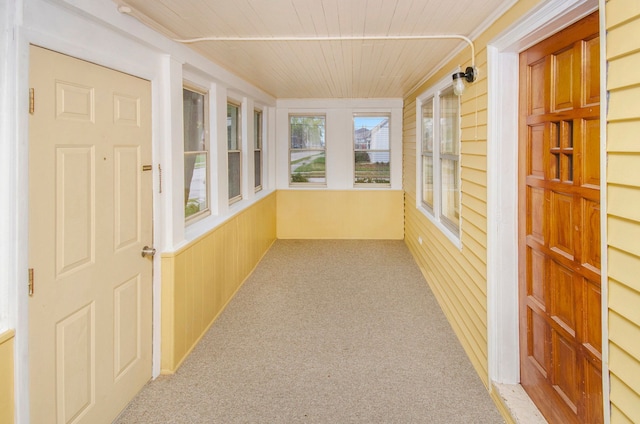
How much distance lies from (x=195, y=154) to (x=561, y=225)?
3.08 m

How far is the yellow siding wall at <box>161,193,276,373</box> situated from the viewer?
10.1 ft

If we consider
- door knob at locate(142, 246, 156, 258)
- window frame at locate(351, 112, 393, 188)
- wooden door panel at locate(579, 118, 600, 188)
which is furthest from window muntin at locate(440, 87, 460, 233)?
window frame at locate(351, 112, 393, 188)

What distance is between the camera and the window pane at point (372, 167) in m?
7.73

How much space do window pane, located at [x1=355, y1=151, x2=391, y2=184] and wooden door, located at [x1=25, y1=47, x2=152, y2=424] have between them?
526cm

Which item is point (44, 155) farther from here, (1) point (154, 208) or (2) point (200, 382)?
(2) point (200, 382)

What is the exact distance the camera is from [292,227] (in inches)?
309

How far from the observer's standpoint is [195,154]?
407cm

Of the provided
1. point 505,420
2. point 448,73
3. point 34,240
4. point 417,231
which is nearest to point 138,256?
point 34,240

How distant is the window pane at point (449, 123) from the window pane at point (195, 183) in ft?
7.94

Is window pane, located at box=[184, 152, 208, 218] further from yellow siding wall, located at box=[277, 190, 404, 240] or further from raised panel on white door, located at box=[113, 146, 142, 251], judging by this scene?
yellow siding wall, located at box=[277, 190, 404, 240]

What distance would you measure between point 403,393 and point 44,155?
95.4 inches

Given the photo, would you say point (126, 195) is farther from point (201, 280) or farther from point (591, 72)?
point (591, 72)

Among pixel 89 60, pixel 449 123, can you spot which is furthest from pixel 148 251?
pixel 449 123

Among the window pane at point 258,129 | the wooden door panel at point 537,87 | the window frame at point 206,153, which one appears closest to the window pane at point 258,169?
the window pane at point 258,129
